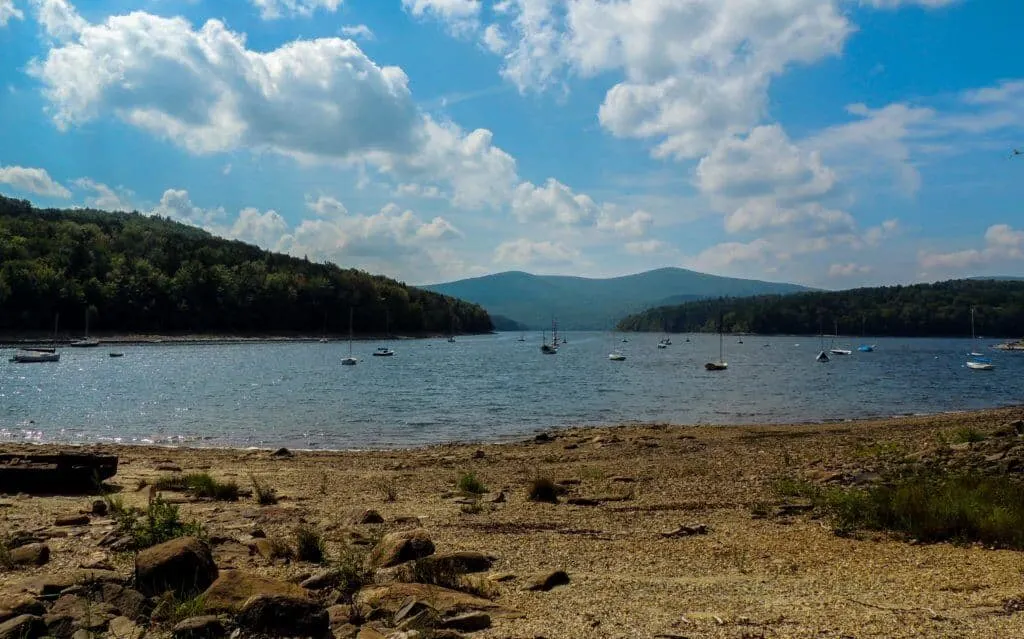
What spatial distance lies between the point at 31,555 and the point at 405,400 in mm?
41761

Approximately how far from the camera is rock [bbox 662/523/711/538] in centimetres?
1209

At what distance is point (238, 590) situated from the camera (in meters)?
7.79

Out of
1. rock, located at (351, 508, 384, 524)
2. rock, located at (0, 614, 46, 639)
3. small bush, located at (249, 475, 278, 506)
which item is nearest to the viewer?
rock, located at (0, 614, 46, 639)

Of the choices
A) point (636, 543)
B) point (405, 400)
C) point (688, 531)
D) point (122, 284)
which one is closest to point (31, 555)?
point (636, 543)

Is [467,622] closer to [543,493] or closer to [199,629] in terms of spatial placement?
[199,629]

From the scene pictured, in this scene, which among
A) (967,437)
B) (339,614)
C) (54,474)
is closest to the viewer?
(339,614)

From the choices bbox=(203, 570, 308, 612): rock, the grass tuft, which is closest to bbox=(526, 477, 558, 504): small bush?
the grass tuft

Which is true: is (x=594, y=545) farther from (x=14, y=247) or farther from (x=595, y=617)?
(x=14, y=247)

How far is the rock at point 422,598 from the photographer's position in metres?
7.81

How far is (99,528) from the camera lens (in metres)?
11.8

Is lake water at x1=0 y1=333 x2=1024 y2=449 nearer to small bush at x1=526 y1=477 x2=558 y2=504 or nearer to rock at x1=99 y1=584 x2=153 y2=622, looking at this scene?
small bush at x1=526 y1=477 x2=558 y2=504

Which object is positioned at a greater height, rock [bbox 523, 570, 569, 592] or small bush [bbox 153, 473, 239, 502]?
rock [bbox 523, 570, 569, 592]

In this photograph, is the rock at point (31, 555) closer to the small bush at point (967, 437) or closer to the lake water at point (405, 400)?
the lake water at point (405, 400)

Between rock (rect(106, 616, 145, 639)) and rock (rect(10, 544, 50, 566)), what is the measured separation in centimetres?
325
